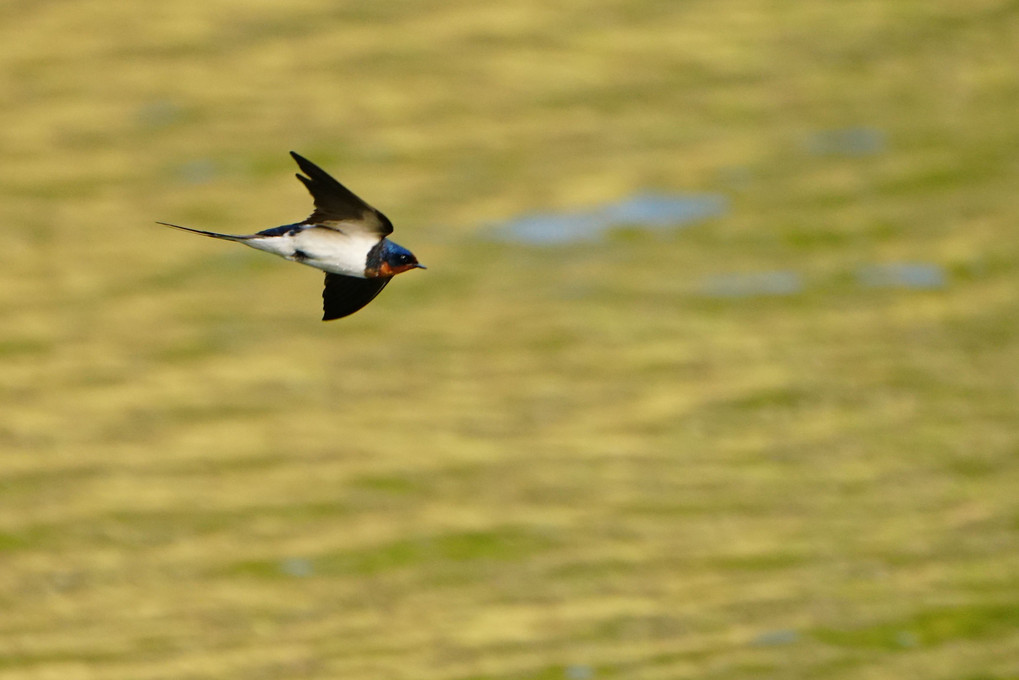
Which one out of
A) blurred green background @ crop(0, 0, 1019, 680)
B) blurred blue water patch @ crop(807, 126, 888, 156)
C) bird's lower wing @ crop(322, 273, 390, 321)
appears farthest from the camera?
blurred blue water patch @ crop(807, 126, 888, 156)

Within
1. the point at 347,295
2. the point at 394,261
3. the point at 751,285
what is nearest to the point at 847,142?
the point at 751,285

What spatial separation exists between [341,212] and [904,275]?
11391 millimetres

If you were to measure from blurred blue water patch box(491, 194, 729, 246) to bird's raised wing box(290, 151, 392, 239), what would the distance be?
10.8 m

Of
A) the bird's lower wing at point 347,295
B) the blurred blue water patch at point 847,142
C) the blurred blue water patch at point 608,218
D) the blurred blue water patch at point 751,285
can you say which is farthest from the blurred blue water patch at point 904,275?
the bird's lower wing at point 347,295

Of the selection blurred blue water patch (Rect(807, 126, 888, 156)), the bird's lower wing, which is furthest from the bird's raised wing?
blurred blue water patch (Rect(807, 126, 888, 156))

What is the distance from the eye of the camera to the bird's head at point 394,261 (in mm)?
5035

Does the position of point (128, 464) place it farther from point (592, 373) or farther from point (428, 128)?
point (428, 128)

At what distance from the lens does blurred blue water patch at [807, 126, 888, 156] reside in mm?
17422

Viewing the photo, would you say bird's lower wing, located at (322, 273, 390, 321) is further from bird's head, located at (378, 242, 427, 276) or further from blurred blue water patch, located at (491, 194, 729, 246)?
blurred blue water patch, located at (491, 194, 729, 246)

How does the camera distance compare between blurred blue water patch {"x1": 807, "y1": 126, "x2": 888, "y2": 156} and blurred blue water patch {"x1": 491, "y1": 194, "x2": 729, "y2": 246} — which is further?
blurred blue water patch {"x1": 807, "y1": 126, "x2": 888, "y2": 156}

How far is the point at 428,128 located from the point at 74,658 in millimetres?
7800

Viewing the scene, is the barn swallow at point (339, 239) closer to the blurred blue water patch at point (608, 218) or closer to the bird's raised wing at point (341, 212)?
the bird's raised wing at point (341, 212)

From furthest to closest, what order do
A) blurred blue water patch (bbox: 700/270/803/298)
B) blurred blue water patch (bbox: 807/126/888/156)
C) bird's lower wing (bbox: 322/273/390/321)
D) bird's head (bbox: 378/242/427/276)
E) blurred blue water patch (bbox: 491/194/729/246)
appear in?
blurred blue water patch (bbox: 807/126/888/156)
blurred blue water patch (bbox: 491/194/729/246)
blurred blue water patch (bbox: 700/270/803/298)
bird's lower wing (bbox: 322/273/390/321)
bird's head (bbox: 378/242/427/276)

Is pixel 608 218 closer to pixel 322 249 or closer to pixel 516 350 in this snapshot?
pixel 516 350
